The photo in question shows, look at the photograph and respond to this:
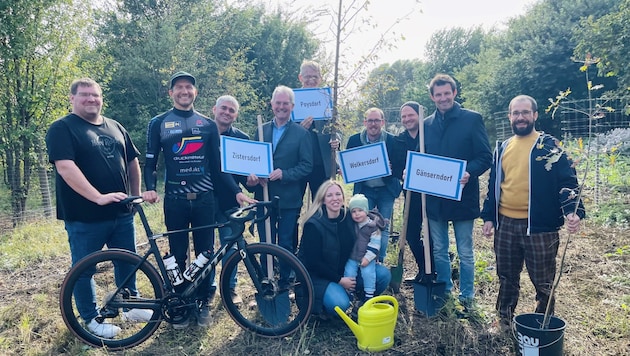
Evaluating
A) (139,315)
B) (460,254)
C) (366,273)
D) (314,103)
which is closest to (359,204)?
(366,273)

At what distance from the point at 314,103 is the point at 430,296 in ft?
7.47

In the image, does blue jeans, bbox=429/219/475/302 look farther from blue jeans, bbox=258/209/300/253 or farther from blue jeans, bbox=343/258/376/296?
blue jeans, bbox=258/209/300/253

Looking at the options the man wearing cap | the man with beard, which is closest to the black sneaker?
the man wearing cap

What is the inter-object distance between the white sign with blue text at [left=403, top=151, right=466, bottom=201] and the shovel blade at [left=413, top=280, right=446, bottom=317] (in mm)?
823

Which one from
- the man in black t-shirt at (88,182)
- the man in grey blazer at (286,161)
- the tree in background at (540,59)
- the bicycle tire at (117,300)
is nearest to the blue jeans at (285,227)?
the man in grey blazer at (286,161)

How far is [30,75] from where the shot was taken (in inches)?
336

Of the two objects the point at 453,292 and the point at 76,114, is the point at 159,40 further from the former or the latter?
the point at 453,292

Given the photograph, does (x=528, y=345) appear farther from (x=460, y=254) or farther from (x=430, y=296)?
(x=460, y=254)

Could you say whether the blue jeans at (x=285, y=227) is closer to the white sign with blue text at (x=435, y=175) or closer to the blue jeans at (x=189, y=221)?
the blue jeans at (x=189, y=221)

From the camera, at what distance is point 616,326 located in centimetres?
355

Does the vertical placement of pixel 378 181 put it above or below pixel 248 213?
above

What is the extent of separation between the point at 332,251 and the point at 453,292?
1.48 m

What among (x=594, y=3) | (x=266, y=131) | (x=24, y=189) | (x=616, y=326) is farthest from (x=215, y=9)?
(x=616, y=326)

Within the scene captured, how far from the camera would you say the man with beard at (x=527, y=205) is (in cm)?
322
